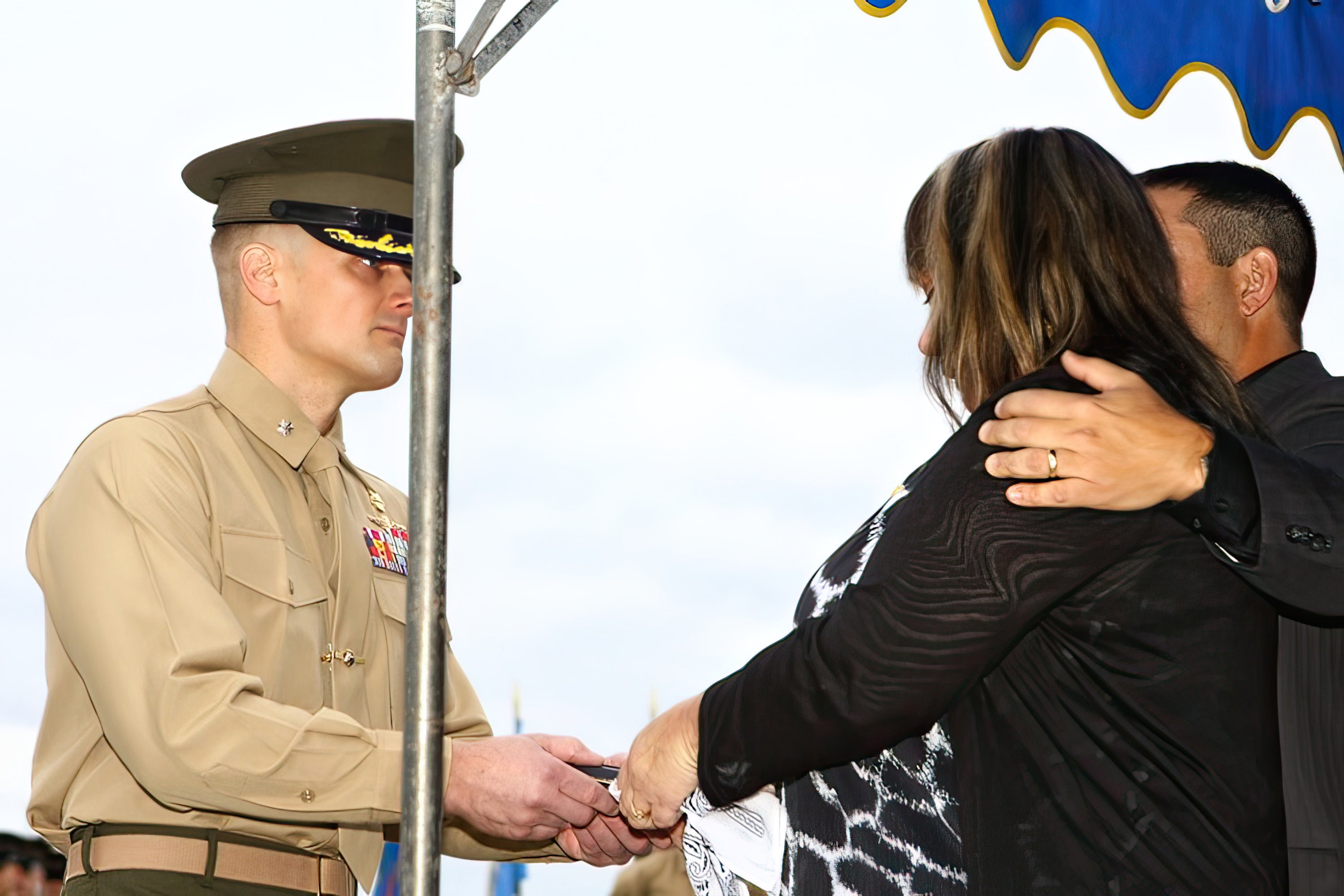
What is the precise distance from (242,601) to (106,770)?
0.38 metres

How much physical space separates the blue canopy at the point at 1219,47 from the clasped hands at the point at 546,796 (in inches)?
69.0

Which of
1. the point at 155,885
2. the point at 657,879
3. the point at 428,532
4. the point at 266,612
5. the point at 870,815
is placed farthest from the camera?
the point at 657,879

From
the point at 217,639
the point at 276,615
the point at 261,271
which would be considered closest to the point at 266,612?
the point at 276,615

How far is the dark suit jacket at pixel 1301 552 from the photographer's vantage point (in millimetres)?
1846

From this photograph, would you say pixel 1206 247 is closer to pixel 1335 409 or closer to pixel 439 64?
pixel 1335 409

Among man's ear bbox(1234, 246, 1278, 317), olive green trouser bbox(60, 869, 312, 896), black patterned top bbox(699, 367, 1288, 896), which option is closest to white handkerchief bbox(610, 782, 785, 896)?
black patterned top bbox(699, 367, 1288, 896)

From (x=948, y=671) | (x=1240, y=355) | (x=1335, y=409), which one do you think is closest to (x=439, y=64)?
(x=948, y=671)

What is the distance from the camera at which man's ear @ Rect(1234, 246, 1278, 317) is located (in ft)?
10.7

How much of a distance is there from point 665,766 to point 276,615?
0.94 m

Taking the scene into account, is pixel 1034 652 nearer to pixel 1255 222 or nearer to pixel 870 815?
pixel 870 815

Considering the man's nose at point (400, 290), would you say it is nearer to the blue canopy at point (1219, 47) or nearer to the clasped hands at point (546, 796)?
the clasped hands at point (546, 796)

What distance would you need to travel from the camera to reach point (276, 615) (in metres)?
2.65

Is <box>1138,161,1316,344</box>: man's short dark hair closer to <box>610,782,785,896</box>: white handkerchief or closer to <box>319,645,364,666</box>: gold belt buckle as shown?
<box>610,782,785,896</box>: white handkerchief

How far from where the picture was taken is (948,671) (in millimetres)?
1784
